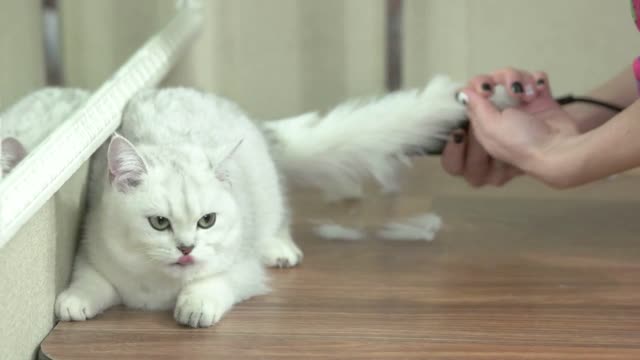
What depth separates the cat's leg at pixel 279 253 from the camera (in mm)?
1266

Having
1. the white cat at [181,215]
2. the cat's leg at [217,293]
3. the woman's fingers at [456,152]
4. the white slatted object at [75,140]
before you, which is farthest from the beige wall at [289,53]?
the cat's leg at [217,293]

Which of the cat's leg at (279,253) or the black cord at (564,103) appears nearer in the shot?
the cat's leg at (279,253)

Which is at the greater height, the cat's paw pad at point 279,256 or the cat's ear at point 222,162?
the cat's ear at point 222,162

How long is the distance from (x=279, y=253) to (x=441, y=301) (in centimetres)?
25

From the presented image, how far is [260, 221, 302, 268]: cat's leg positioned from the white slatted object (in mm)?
255

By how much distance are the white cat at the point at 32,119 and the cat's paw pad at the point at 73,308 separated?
0.17m

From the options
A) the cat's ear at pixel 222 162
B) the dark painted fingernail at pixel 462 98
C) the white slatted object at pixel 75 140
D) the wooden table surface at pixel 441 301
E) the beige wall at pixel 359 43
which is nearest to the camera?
the white slatted object at pixel 75 140

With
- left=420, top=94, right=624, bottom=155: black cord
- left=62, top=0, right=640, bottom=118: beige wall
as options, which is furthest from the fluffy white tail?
left=62, top=0, right=640, bottom=118: beige wall

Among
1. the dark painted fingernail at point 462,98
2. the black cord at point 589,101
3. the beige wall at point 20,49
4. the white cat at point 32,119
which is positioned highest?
the beige wall at point 20,49

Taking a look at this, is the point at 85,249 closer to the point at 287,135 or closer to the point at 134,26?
the point at 287,135

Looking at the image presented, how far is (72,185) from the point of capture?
3.66 feet

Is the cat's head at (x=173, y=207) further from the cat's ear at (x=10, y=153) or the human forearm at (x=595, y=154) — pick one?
the human forearm at (x=595, y=154)

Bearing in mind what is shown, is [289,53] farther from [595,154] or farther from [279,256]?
[595,154]

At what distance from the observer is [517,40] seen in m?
1.89
